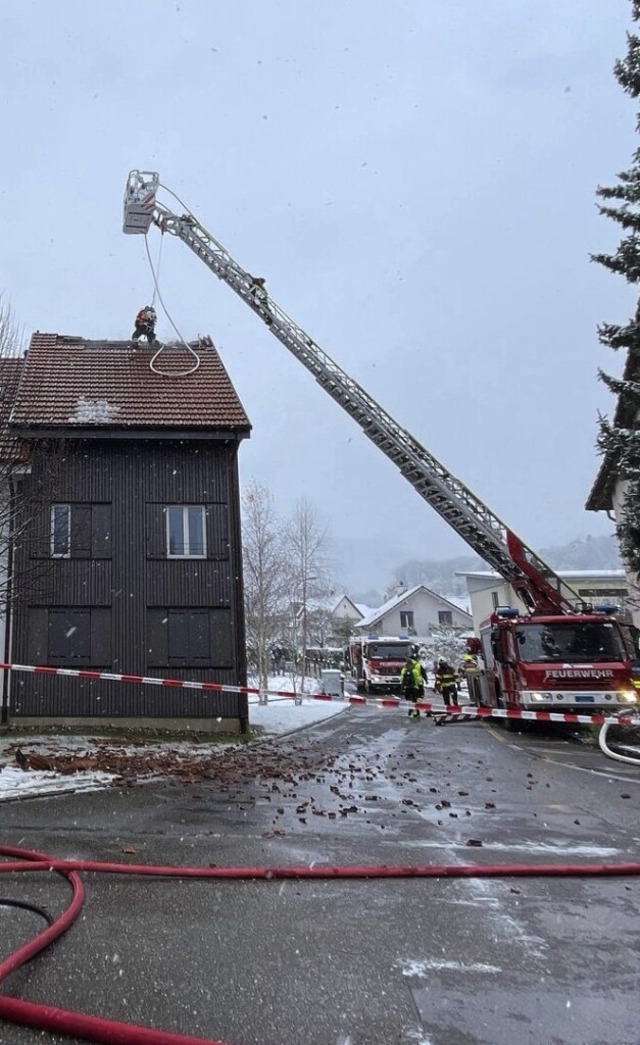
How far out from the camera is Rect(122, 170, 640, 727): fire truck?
14438 millimetres

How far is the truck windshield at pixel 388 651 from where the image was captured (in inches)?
1355

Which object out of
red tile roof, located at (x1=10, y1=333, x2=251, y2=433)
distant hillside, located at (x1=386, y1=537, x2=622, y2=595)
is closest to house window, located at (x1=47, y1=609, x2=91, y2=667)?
red tile roof, located at (x1=10, y1=333, x2=251, y2=433)

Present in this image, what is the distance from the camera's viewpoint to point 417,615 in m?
69.4

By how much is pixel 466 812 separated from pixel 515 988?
4.40m

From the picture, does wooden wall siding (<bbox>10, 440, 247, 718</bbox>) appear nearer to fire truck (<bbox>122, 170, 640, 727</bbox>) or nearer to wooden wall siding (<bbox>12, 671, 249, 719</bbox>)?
wooden wall siding (<bbox>12, 671, 249, 719</bbox>)

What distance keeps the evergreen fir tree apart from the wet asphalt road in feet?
21.4

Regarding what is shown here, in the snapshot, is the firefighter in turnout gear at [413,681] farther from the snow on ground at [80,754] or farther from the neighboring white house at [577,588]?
the neighboring white house at [577,588]

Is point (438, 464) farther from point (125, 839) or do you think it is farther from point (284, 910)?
point (284, 910)

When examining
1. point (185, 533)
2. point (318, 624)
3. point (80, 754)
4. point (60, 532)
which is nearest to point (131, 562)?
point (185, 533)

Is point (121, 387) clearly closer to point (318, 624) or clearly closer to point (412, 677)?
point (412, 677)

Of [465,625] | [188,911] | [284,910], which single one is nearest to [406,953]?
[284,910]

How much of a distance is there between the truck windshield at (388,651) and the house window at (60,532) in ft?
67.3

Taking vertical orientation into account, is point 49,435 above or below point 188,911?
above

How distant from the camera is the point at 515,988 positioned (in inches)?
128
